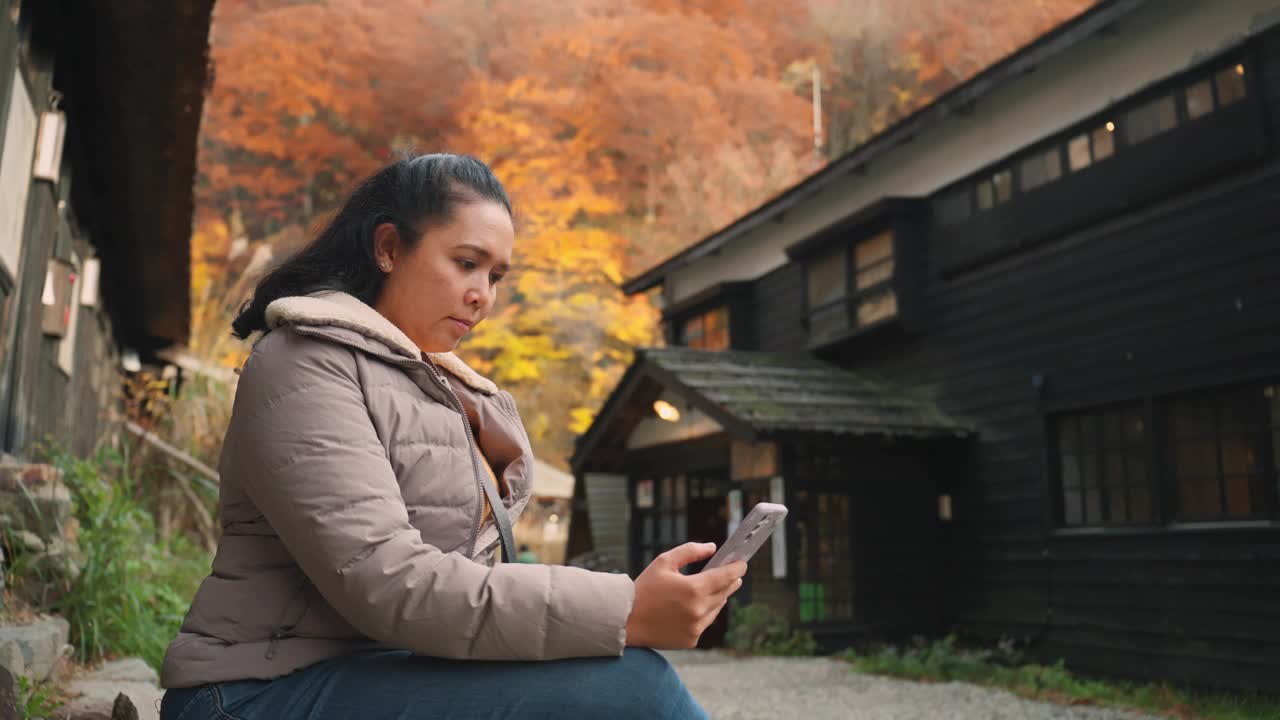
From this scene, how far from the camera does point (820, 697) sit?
7812 mm

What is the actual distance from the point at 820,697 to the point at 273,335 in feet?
23.0

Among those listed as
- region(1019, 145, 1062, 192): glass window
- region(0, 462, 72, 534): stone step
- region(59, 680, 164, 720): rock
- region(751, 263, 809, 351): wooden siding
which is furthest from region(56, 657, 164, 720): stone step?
region(751, 263, 809, 351): wooden siding

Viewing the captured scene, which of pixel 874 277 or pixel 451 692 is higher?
pixel 874 277

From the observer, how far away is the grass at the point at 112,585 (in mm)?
4160

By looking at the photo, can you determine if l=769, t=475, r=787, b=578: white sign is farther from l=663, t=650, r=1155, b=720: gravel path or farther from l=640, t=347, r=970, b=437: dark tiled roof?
l=663, t=650, r=1155, b=720: gravel path

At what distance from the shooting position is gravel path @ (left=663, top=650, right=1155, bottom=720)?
274 inches

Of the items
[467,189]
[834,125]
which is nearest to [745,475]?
[467,189]

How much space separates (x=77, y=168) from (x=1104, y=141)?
8.07m

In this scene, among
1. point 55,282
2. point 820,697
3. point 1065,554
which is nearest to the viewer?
point 55,282

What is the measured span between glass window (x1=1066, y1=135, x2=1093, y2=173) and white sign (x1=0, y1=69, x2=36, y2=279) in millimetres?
8052

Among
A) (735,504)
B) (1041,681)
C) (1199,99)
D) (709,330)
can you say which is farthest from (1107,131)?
(709,330)

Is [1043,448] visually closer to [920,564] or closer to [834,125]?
[920,564]

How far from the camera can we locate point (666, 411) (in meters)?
13.1

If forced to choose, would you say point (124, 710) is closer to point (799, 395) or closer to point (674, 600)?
point (674, 600)
